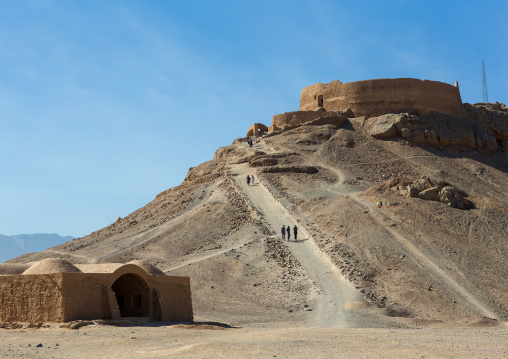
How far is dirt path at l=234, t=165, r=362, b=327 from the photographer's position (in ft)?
75.6

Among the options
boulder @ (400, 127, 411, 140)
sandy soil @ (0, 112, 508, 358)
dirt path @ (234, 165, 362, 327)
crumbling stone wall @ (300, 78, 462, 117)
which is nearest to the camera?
sandy soil @ (0, 112, 508, 358)

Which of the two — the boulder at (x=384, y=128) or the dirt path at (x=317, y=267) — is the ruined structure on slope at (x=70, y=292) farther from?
the boulder at (x=384, y=128)

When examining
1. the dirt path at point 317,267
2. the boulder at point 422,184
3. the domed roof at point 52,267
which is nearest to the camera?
the domed roof at point 52,267

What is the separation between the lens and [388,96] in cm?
4994

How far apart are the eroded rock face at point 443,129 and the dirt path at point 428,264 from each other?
1463 cm

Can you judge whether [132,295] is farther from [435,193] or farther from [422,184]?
[422,184]

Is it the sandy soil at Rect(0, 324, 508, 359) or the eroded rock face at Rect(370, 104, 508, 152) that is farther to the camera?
the eroded rock face at Rect(370, 104, 508, 152)

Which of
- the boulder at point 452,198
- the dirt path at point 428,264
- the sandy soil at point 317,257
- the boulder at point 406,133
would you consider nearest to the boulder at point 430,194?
the boulder at point 452,198

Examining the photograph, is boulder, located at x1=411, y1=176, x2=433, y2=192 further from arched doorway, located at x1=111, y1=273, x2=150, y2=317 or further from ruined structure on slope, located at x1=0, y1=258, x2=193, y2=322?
arched doorway, located at x1=111, y1=273, x2=150, y2=317

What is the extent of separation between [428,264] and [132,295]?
13811 millimetres

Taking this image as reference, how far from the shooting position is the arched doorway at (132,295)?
20.5 meters

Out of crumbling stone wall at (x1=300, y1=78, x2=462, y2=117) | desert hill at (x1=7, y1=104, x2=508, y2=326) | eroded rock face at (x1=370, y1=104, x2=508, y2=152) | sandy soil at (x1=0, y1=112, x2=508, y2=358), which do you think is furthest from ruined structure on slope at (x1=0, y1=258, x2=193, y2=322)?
crumbling stone wall at (x1=300, y1=78, x2=462, y2=117)

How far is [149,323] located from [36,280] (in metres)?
3.41

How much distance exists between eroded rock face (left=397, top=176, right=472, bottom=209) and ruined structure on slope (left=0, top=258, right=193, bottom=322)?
18.8 m
